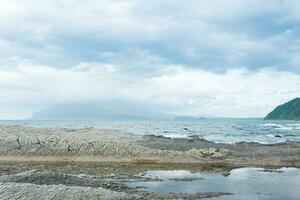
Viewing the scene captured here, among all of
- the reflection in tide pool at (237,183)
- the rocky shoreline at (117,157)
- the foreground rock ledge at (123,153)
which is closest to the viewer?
the reflection in tide pool at (237,183)

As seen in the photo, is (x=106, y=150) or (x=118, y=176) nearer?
(x=118, y=176)

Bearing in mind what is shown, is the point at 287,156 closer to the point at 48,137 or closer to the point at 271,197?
the point at 271,197

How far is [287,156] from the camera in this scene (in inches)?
1646

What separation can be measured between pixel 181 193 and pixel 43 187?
815 centimetres

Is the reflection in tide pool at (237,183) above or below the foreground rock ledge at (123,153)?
below

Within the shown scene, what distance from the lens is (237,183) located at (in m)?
28.8

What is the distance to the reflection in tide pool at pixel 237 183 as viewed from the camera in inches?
1005

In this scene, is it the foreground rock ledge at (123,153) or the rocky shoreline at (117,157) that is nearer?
the rocky shoreline at (117,157)

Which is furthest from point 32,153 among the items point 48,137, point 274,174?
point 274,174

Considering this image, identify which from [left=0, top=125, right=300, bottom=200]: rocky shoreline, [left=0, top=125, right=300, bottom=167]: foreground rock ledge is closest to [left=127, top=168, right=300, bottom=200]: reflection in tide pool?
[left=0, top=125, right=300, bottom=200]: rocky shoreline

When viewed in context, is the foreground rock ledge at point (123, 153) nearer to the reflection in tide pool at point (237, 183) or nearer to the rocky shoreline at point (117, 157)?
the rocky shoreline at point (117, 157)

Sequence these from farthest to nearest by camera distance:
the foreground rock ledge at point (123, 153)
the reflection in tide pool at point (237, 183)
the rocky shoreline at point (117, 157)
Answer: the foreground rock ledge at point (123, 153) → the rocky shoreline at point (117, 157) → the reflection in tide pool at point (237, 183)

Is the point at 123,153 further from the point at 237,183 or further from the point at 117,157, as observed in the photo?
the point at 237,183

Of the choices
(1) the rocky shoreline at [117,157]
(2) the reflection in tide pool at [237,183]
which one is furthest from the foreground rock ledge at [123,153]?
(2) the reflection in tide pool at [237,183]
